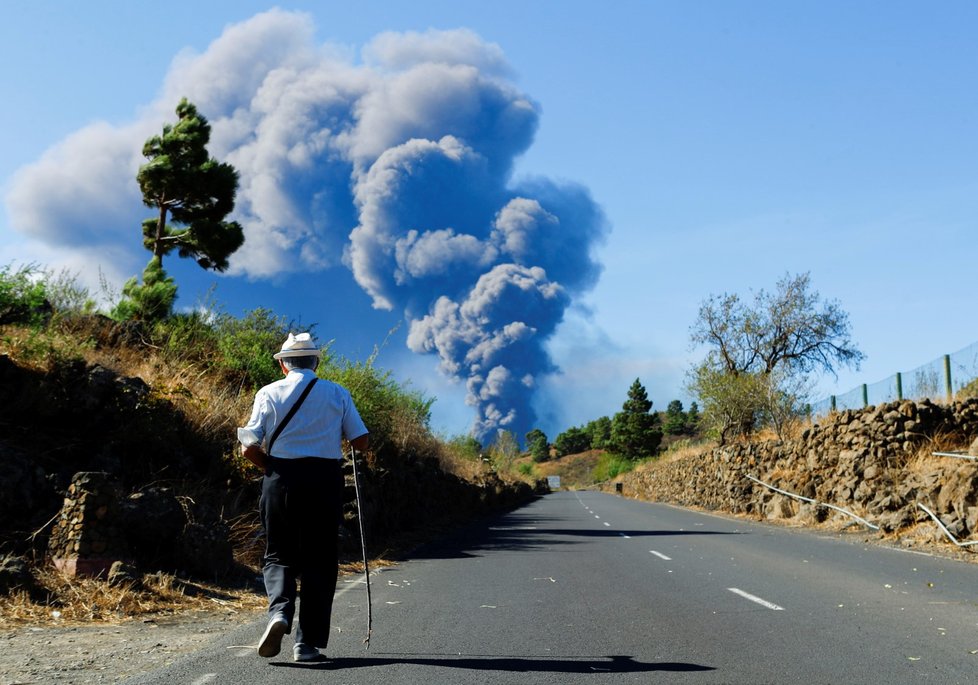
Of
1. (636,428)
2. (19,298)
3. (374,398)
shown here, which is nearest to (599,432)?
(636,428)

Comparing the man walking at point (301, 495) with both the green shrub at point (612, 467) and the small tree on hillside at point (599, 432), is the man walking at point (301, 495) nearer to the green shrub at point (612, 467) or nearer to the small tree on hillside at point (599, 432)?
the green shrub at point (612, 467)

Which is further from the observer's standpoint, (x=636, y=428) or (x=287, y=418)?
(x=636, y=428)

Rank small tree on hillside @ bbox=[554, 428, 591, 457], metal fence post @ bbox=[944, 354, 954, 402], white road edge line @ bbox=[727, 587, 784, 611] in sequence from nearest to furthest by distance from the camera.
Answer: white road edge line @ bbox=[727, 587, 784, 611], metal fence post @ bbox=[944, 354, 954, 402], small tree on hillside @ bbox=[554, 428, 591, 457]

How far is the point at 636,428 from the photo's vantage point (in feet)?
319

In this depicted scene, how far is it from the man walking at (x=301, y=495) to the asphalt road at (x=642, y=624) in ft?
1.29

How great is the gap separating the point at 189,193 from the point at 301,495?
2238cm

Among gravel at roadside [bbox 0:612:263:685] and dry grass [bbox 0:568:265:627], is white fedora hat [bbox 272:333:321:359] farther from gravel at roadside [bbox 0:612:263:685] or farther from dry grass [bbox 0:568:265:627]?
dry grass [bbox 0:568:265:627]

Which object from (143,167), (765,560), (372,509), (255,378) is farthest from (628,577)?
(143,167)

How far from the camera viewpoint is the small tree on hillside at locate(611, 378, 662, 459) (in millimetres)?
96688

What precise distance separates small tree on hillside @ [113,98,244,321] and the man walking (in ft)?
65.8

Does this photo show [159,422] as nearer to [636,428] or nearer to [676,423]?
[636,428]

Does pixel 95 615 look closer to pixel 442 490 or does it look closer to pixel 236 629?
pixel 236 629

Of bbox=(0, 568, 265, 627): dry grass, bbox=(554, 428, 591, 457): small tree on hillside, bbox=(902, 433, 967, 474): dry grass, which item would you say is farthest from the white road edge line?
bbox=(554, 428, 591, 457): small tree on hillside

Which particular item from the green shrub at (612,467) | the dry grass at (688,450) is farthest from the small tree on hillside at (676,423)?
the dry grass at (688,450)
